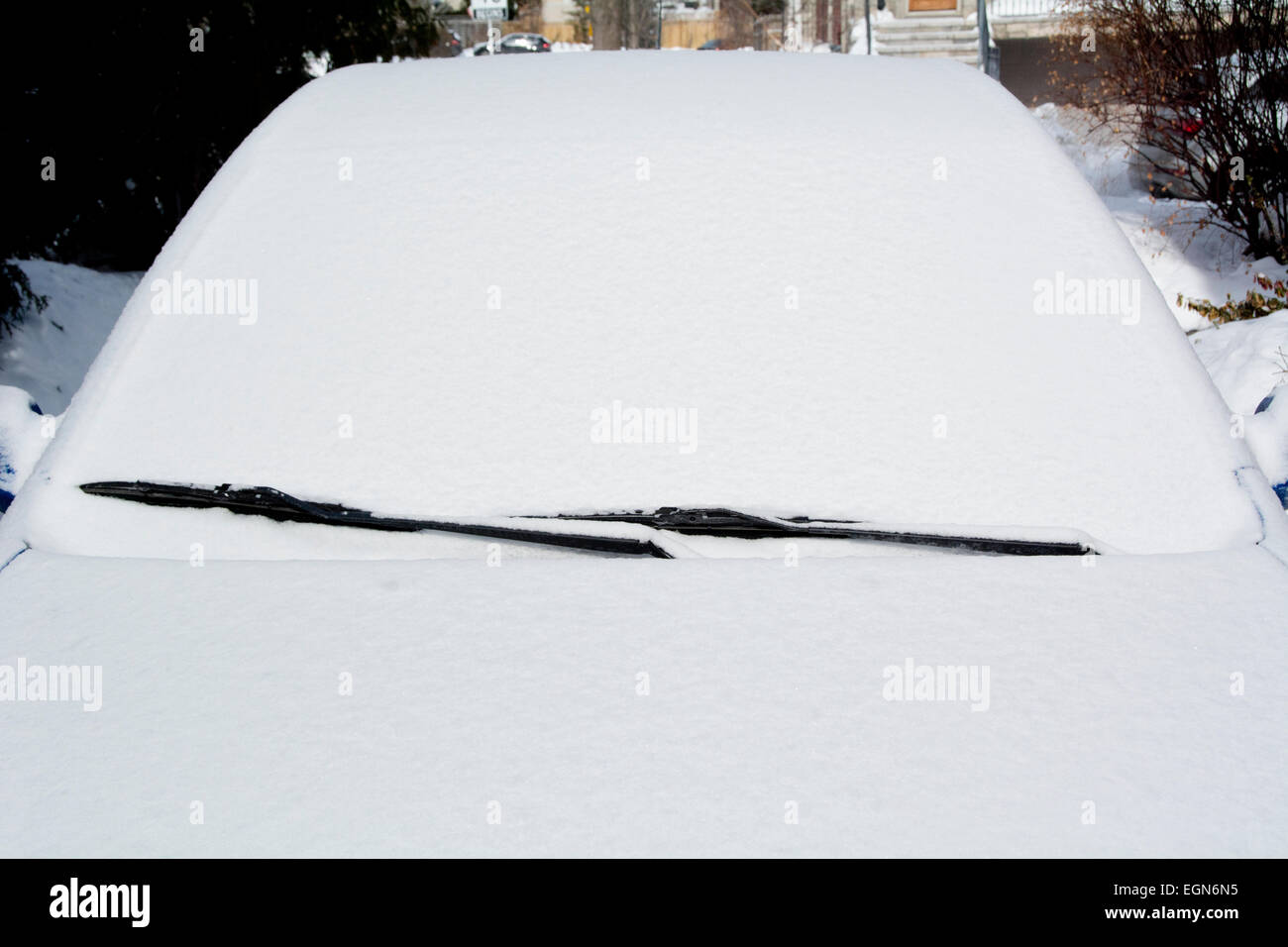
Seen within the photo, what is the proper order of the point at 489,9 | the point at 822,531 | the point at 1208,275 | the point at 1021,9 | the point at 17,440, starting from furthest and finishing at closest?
the point at 1021,9 → the point at 489,9 → the point at 1208,275 → the point at 17,440 → the point at 822,531

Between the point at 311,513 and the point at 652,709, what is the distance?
70 centimetres

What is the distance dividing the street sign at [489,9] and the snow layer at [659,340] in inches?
446

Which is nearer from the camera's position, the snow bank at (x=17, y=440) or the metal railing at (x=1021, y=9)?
the snow bank at (x=17, y=440)

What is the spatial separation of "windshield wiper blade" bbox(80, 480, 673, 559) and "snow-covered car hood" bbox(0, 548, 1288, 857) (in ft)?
0.23

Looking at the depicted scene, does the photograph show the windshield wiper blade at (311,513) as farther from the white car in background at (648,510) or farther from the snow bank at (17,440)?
the snow bank at (17,440)

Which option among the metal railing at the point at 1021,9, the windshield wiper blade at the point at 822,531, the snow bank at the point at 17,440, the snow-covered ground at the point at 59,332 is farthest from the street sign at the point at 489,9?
the metal railing at the point at 1021,9

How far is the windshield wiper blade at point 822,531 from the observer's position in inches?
69.6

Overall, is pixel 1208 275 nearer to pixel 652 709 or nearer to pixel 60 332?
pixel 60 332

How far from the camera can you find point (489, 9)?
1300 centimetres

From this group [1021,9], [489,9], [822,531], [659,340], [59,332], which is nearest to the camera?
[822,531]

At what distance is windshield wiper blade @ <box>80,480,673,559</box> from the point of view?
1792 mm

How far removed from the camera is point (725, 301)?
202 cm

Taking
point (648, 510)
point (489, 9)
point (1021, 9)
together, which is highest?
point (1021, 9)

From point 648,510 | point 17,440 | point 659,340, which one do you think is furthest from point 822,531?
point 17,440
